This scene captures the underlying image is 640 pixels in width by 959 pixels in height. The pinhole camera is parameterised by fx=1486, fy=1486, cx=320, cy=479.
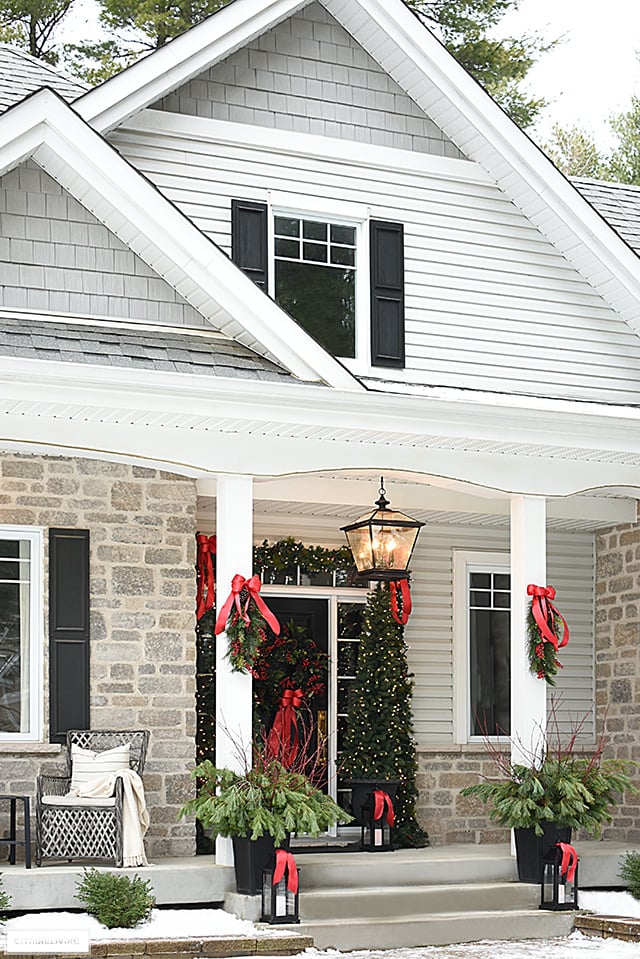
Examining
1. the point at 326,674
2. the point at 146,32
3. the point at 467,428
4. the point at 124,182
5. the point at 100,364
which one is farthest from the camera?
the point at 146,32

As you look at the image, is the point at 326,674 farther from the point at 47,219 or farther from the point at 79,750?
the point at 47,219

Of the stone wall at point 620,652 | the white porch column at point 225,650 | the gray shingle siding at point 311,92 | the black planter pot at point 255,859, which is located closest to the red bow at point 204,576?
the white porch column at point 225,650

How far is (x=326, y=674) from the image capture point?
497 inches

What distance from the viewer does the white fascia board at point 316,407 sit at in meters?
8.46

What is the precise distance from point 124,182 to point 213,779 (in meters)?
3.71

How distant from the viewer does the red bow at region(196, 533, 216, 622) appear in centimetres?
1088

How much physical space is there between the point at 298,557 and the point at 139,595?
225 centimetres

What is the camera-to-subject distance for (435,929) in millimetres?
9031

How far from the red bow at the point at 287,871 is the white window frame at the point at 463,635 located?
13.3 ft

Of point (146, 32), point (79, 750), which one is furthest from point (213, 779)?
point (146, 32)

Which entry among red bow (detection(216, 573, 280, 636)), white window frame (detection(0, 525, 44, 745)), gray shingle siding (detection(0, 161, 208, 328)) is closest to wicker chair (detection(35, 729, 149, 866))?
white window frame (detection(0, 525, 44, 745))

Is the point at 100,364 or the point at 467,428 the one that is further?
the point at 467,428

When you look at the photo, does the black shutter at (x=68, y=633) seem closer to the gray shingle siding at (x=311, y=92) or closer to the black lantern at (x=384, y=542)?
the black lantern at (x=384, y=542)

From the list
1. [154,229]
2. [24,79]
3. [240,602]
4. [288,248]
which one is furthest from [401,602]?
[24,79]
